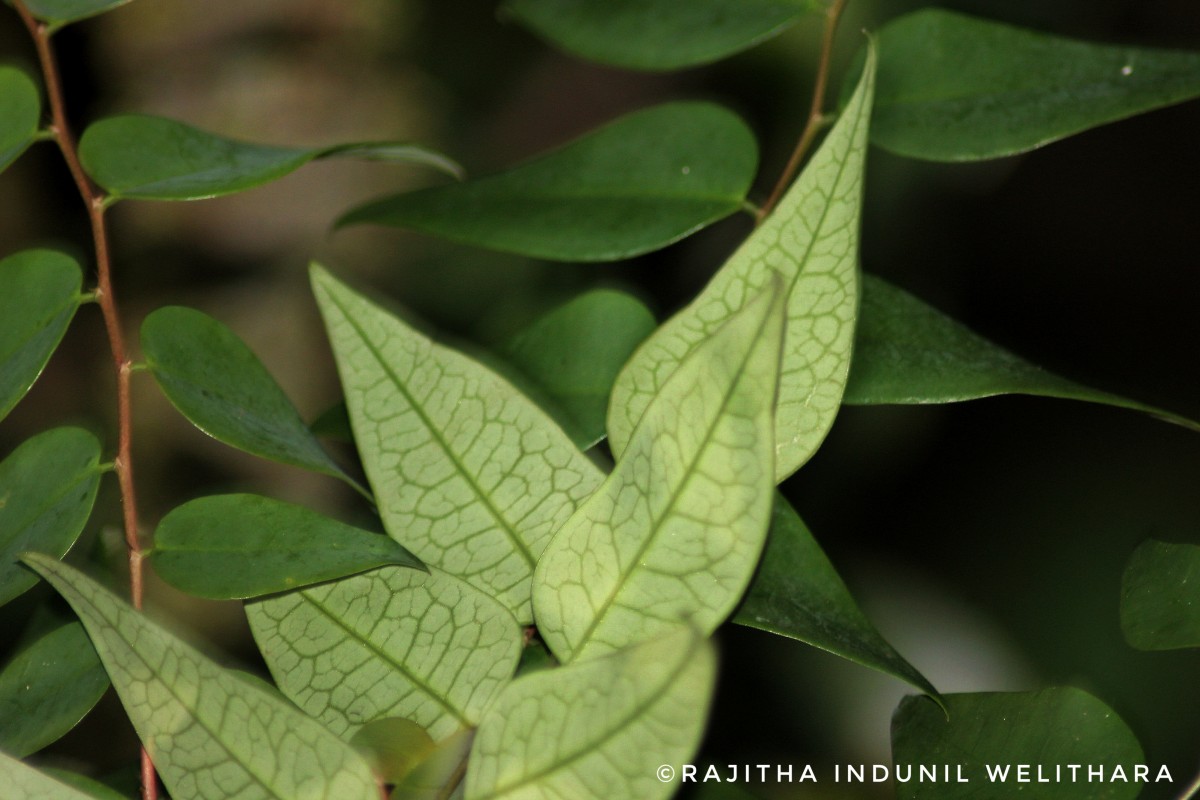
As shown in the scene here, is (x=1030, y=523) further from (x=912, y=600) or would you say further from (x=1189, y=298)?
(x=1189, y=298)

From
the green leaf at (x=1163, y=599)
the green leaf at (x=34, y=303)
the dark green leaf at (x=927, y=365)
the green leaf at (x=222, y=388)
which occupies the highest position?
the dark green leaf at (x=927, y=365)

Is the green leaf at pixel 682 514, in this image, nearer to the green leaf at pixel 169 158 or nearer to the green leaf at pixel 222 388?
the green leaf at pixel 222 388

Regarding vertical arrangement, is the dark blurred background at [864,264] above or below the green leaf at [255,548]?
below

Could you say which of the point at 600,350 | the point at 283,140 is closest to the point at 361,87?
the point at 283,140

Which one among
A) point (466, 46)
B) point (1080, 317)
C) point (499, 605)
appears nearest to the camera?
point (499, 605)

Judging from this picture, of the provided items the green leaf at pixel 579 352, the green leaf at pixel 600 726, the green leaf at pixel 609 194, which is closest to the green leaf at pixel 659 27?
the green leaf at pixel 609 194

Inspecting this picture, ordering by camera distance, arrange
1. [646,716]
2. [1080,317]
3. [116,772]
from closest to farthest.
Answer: [646,716] → [116,772] → [1080,317]

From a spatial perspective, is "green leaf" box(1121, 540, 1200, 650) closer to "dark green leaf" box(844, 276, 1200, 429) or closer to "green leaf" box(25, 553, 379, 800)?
"dark green leaf" box(844, 276, 1200, 429)

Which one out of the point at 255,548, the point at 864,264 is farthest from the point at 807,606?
the point at 864,264
